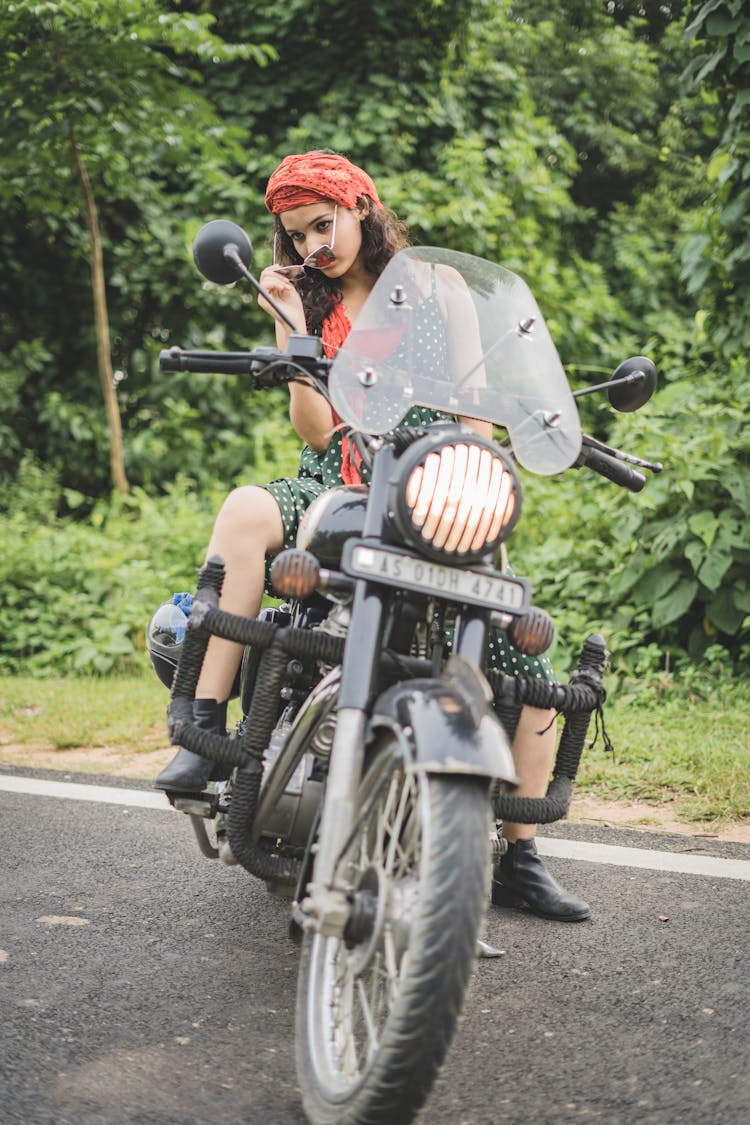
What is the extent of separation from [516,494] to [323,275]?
1371mm

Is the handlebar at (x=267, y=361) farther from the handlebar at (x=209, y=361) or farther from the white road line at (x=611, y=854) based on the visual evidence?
the white road line at (x=611, y=854)

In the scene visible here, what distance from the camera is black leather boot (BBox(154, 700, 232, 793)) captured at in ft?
8.42

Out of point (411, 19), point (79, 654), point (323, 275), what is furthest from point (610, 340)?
point (323, 275)

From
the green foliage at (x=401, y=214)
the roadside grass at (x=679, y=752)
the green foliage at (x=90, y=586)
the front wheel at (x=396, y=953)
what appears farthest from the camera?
the green foliage at (x=90, y=586)

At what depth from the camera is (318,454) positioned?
310 centimetres

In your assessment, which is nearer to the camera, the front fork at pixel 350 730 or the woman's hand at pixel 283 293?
the front fork at pixel 350 730

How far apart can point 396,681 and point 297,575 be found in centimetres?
27

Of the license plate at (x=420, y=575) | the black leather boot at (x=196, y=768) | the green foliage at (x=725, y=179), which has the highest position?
the green foliage at (x=725, y=179)

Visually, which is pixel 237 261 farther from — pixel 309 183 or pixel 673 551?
pixel 673 551

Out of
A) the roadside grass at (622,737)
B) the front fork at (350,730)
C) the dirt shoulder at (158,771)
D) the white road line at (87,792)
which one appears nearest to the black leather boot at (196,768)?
the front fork at (350,730)

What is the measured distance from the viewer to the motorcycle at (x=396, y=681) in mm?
1692

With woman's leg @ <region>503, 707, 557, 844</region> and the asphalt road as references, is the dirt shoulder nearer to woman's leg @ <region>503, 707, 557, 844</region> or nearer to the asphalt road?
the asphalt road

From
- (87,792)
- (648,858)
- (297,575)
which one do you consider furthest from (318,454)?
(87,792)

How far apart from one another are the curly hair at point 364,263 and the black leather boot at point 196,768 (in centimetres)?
108
